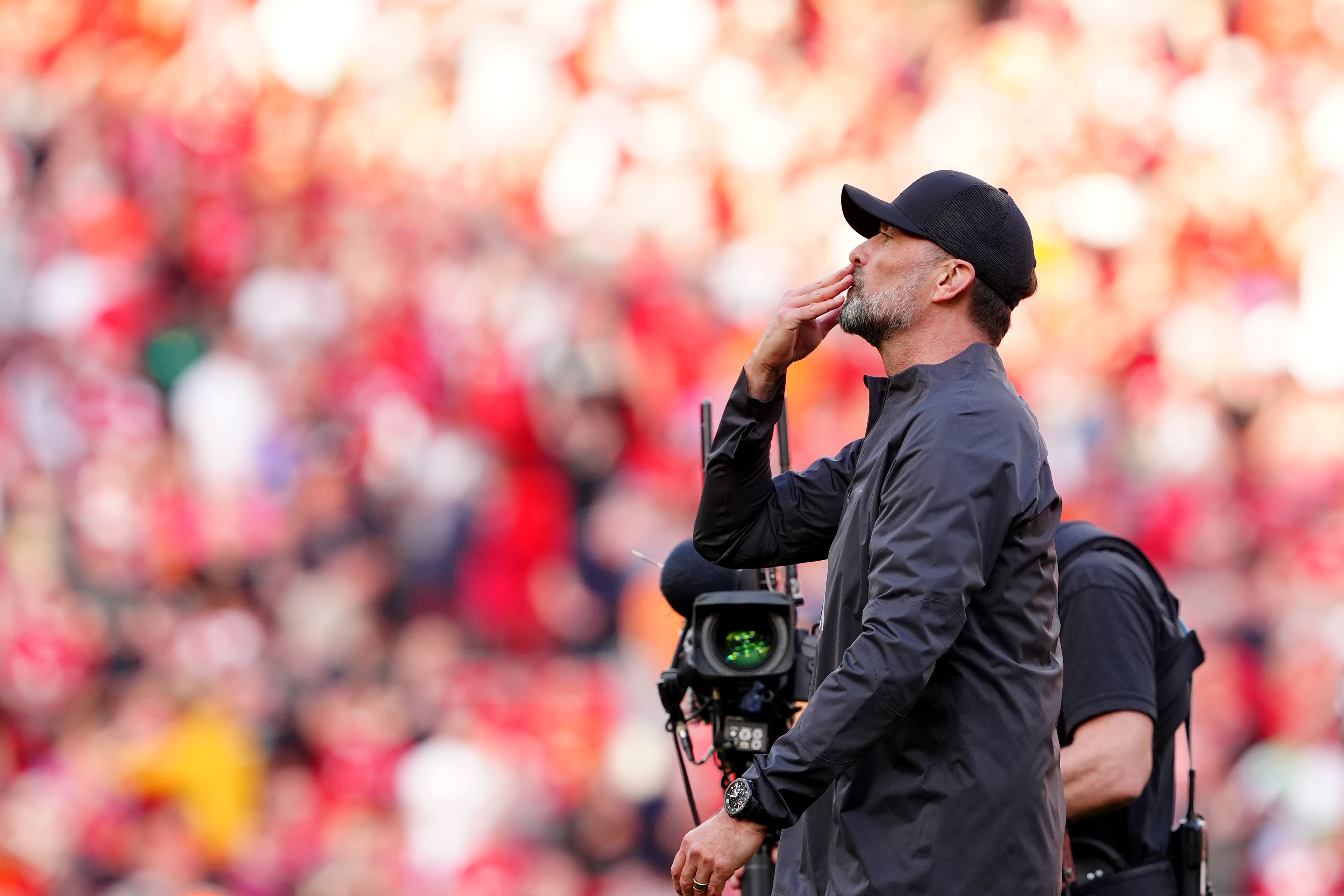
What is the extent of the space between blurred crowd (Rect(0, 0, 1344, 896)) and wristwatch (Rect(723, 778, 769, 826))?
10.9 ft

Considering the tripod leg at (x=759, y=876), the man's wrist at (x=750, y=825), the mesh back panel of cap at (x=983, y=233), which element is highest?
the mesh back panel of cap at (x=983, y=233)

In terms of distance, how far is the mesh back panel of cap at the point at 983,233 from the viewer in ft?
5.68

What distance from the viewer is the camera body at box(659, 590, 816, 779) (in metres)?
2.11

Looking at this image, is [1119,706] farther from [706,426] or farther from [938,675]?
[706,426]

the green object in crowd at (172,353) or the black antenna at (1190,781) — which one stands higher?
the green object in crowd at (172,353)

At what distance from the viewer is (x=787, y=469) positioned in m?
2.12

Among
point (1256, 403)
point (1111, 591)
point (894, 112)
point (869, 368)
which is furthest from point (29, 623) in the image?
point (1256, 403)

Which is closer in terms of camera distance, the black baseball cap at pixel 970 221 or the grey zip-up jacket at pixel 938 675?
the grey zip-up jacket at pixel 938 675

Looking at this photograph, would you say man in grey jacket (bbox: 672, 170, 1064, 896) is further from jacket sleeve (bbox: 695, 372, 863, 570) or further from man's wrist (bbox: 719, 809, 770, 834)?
jacket sleeve (bbox: 695, 372, 863, 570)

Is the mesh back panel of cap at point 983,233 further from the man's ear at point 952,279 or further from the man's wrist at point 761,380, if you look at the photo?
the man's wrist at point 761,380

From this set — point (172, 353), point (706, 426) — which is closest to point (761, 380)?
point (706, 426)

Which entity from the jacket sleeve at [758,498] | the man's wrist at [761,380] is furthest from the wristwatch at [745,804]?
the man's wrist at [761,380]

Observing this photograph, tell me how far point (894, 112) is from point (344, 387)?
2.42 m

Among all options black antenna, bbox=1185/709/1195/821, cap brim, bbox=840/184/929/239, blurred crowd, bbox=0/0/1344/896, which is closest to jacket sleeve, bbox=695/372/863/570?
cap brim, bbox=840/184/929/239
